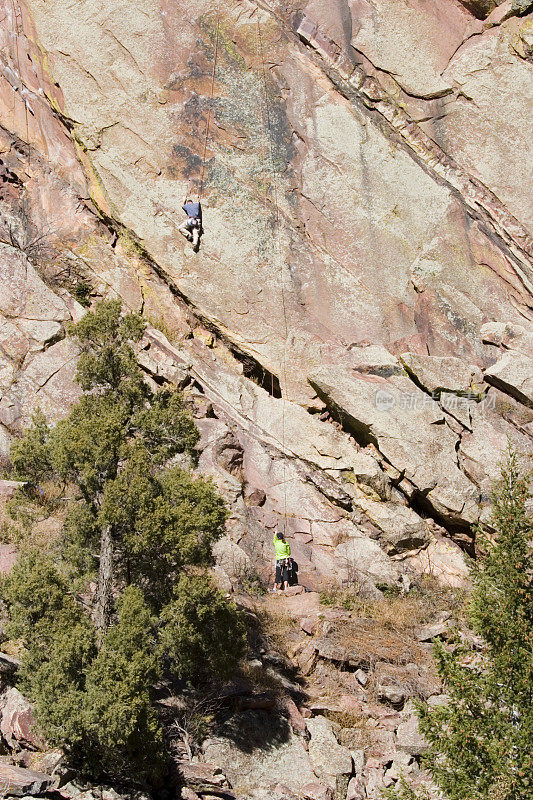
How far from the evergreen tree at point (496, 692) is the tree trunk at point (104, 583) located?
3857 millimetres

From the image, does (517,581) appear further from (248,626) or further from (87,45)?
(87,45)

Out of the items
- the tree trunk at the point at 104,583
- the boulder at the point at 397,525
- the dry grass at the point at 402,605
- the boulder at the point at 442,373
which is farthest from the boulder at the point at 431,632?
the tree trunk at the point at 104,583

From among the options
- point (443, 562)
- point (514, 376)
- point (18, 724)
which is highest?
point (514, 376)

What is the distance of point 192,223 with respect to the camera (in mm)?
17219

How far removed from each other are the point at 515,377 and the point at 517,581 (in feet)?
29.9

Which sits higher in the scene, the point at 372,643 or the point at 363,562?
the point at 363,562

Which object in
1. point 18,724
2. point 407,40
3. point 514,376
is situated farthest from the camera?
point 407,40

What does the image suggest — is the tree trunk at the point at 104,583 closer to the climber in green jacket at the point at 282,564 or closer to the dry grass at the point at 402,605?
the climber in green jacket at the point at 282,564

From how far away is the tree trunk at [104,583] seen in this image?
33.7ft

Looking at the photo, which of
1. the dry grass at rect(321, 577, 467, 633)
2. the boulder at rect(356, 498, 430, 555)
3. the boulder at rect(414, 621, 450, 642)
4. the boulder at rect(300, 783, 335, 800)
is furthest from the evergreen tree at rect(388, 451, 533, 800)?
the boulder at rect(356, 498, 430, 555)

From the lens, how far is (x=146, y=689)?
9531 millimetres

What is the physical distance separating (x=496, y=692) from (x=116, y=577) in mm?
4740

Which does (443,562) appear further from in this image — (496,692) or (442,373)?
(496,692)

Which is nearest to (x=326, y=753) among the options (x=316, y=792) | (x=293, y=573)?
(x=316, y=792)
